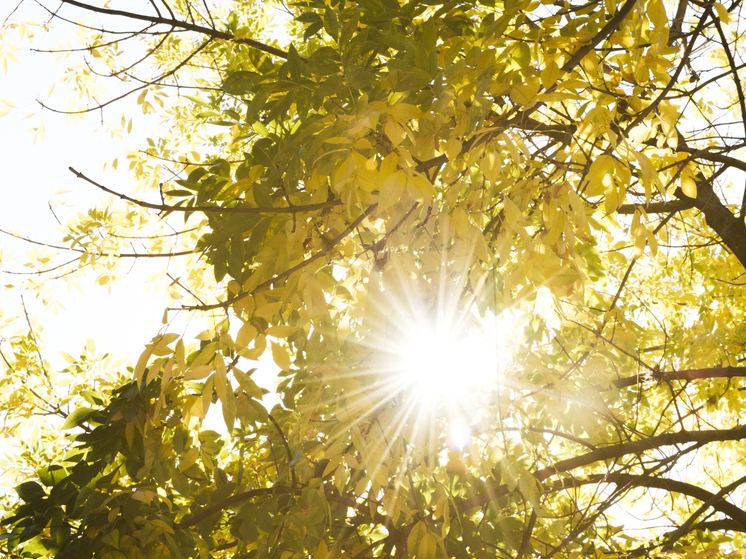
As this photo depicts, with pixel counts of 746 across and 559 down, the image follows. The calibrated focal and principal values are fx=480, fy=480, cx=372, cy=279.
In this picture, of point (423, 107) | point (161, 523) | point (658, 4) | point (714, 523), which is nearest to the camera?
point (658, 4)

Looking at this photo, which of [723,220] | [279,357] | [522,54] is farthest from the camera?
[723,220]

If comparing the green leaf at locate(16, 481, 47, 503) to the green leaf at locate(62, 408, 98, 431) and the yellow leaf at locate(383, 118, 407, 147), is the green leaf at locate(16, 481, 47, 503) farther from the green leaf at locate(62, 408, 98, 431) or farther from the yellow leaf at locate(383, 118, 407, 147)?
the yellow leaf at locate(383, 118, 407, 147)

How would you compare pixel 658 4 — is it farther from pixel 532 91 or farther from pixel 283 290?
pixel 283 290

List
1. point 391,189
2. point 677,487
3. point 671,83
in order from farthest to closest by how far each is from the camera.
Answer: point 677,487, point 671,83, point 391,189

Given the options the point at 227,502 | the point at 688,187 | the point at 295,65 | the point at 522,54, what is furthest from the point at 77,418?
the point at 688,187

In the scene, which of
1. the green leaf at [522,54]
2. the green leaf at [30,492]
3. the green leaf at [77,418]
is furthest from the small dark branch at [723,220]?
the green leaf at [30,492]

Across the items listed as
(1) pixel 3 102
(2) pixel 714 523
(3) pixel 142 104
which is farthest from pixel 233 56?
(2) pixel 714 523

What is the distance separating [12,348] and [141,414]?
1.78 m

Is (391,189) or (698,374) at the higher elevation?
(698,374)

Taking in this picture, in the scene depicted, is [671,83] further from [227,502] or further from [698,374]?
[227,502]

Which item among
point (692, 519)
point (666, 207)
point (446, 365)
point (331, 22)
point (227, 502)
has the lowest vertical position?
point (692, 519)

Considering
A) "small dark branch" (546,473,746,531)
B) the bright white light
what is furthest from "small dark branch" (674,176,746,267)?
the bright white light

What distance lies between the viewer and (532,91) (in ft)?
3.32

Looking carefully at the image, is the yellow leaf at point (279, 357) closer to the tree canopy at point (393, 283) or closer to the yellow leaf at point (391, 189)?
the tree canopy at point (393, 283)
